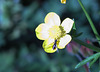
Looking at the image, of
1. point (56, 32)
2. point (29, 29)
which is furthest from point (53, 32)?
point (29, 29)

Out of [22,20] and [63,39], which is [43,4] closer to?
[22,20]

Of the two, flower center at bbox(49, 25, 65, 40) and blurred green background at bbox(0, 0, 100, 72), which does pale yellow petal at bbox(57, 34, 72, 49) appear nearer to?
flower center at bbox(49, 25, 65, 40)

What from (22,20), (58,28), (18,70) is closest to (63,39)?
(58,28)

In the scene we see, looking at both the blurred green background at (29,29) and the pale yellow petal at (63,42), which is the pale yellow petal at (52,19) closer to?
the pale yellow petal at (63,42)

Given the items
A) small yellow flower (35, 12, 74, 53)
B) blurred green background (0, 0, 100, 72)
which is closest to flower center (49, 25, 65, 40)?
small yellow flower (35, 12, 74, 53)

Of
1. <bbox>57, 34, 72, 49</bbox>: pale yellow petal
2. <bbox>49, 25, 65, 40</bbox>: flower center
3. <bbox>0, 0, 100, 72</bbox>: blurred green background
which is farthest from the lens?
<bbox>0, 0, 100, 72</bbox>: blurred green background

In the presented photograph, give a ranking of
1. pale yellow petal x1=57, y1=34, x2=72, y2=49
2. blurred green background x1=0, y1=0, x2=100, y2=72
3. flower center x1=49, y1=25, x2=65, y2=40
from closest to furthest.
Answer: pale yellow petal x1=57, y1=34, x2=72, y2=49, flower center x1=49, y1=25, x2=65, y2=40, blurred green background x1=0, y1=0, x2=100, y2=72

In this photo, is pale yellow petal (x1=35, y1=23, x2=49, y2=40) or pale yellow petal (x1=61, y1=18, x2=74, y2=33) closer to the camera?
pale yellow petal (x1=61, y1=18, x2=74, y2=33)
